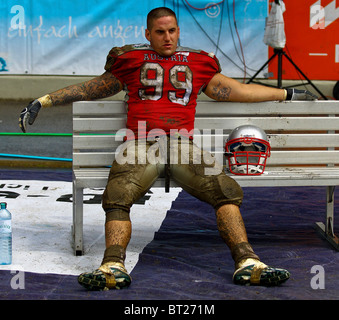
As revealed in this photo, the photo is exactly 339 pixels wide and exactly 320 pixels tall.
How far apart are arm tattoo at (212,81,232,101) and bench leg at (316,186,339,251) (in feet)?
3.24

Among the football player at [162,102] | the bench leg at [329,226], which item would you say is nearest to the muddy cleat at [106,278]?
the football player at [162,102]

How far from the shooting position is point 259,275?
323 cm

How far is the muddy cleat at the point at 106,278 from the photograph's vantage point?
3.13m

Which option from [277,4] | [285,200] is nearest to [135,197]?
[285,200]

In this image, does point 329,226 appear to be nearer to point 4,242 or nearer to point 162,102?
point 162,102

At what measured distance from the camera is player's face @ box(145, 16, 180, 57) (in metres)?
4.08

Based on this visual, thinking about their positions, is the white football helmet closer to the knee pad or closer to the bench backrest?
the bench backrest

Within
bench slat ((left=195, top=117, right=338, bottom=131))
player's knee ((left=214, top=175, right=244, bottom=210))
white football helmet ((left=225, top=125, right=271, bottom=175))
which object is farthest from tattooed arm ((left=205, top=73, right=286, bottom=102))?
player's knee ((left=214, top=175, right=244, bottom=210))

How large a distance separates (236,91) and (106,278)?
5.86 ft

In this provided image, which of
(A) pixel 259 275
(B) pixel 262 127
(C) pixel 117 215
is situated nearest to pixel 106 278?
(C) pixel 117 215

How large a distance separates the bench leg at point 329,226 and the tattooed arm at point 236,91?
2.51 ft

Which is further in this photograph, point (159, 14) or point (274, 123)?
point (274, 123)

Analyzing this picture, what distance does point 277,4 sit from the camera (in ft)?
27.1

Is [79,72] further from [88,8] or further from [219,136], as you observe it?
[219,136]
